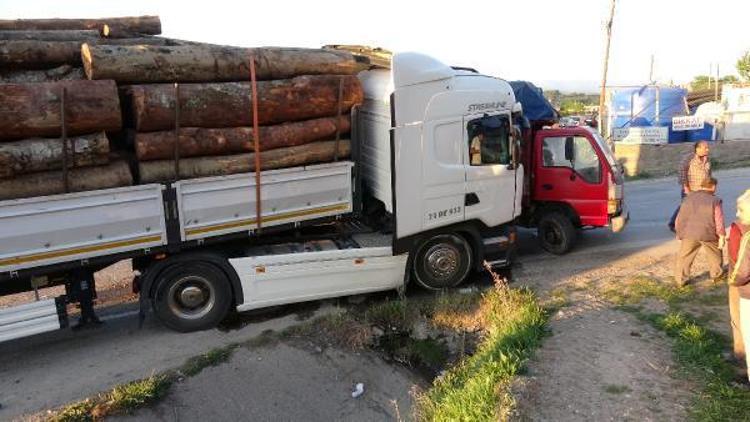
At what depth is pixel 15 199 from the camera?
224 inches

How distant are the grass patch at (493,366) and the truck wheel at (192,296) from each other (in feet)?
8.92

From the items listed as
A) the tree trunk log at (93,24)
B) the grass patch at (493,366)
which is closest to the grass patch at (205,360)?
the grass patch at (493,366)

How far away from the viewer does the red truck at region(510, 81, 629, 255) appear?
28.9ft

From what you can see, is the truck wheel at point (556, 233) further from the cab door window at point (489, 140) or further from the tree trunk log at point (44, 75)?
the tree trunk log at point (44, 75)

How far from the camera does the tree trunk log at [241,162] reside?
20.9 ft

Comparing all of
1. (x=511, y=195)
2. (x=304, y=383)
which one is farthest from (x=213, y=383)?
(x=511, y=195)

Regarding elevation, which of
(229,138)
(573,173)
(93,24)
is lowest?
(573,173)

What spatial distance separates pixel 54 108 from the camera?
5.75m

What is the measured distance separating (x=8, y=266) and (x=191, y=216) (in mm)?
1768

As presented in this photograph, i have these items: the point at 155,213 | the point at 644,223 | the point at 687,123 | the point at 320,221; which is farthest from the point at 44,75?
the point at 687,123

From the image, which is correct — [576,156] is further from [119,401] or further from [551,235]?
[119,401]

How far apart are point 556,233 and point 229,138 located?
17.1ft

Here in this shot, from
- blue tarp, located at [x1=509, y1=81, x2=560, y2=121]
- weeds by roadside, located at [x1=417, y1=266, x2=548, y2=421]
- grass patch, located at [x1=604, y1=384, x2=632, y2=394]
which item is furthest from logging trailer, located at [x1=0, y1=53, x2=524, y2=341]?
grass patch, located at [x1=604, y1=384, x2=632, y2=394]

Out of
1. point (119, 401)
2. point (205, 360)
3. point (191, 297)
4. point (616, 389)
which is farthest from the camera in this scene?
point (191, 297)
